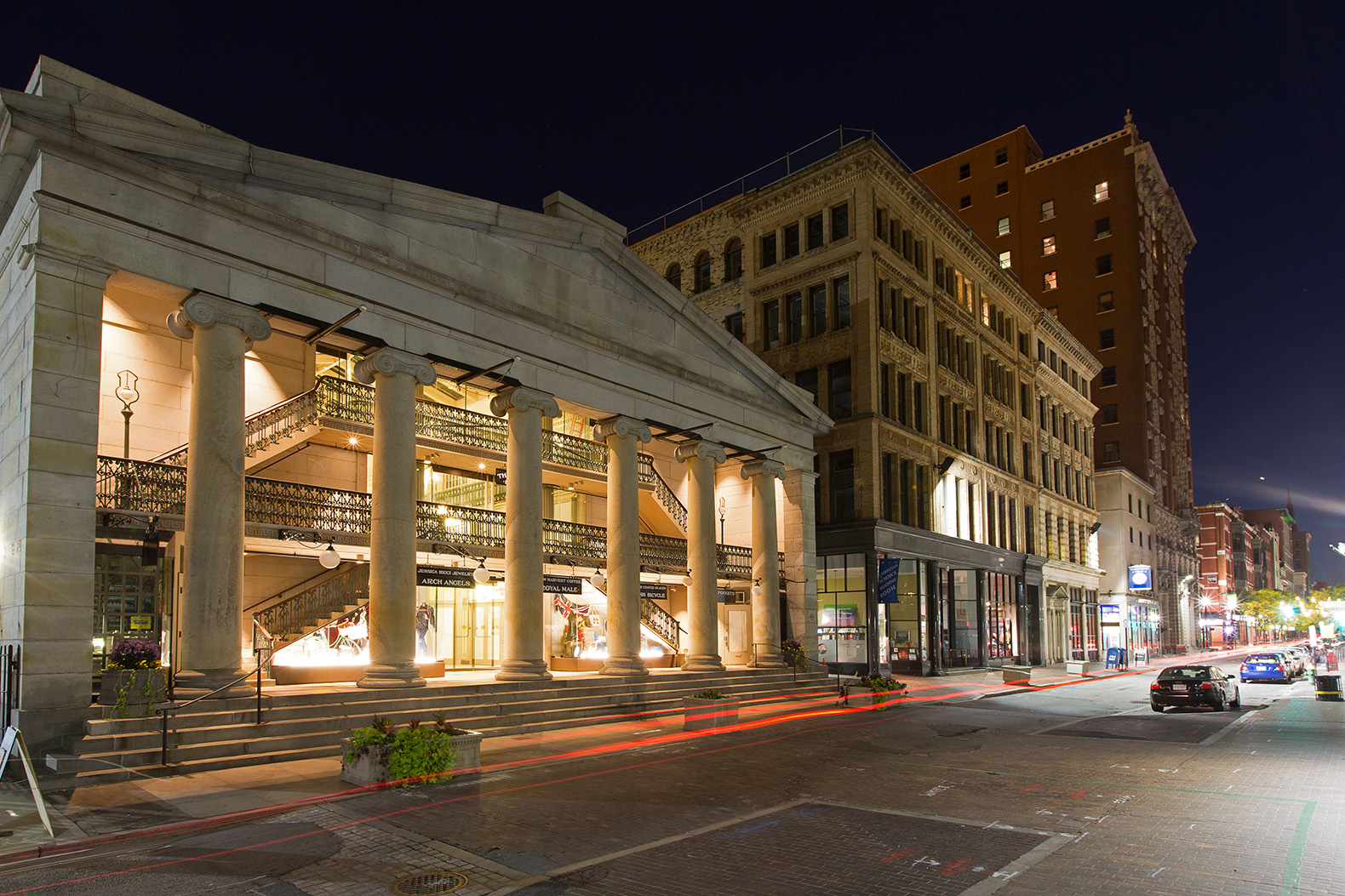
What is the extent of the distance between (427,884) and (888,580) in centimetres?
3165

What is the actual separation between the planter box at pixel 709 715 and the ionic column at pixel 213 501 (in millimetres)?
9778

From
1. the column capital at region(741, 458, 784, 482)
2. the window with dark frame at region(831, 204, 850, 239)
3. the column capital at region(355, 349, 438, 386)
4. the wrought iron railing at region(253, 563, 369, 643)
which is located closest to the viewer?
the column capital at region(355, 349, 438, 386)

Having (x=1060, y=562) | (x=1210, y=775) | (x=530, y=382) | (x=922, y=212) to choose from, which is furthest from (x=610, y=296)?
(x=1060, y=562)

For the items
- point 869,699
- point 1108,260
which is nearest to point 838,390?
point 869,699

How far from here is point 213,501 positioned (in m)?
16.8

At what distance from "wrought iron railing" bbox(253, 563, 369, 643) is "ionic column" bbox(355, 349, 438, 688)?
11.3 ft

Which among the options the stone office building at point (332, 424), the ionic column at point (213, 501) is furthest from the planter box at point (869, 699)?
the ionic column at point (213, 501)

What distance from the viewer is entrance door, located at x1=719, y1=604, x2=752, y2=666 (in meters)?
35.3

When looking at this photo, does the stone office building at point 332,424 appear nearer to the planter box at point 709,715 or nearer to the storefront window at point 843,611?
the planter box at point 709,715

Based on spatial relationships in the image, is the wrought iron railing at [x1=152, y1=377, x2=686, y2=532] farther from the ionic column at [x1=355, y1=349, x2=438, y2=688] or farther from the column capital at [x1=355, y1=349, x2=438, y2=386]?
the ionic column at [x1=355, y1=349, x2=438, y2=688]

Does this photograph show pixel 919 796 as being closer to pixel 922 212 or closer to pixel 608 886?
pixel 608 886

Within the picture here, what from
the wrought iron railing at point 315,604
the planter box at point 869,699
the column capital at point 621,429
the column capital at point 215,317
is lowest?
the planter box at point 869,699

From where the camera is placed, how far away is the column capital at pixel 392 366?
66.6 feet


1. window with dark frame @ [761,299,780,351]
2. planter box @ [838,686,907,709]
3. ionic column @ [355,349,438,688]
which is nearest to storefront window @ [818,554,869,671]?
planter box @ [838,686,907,709]
